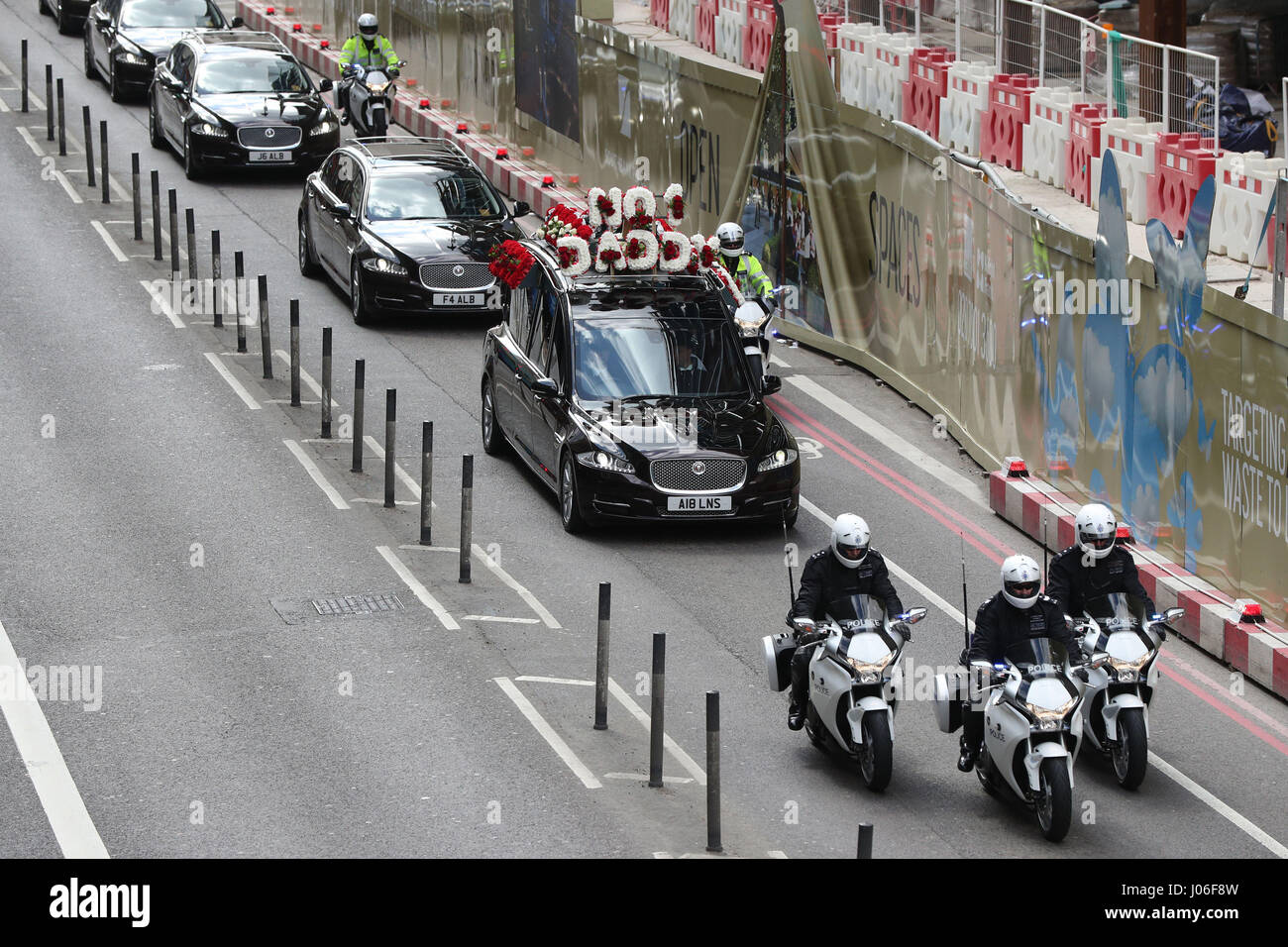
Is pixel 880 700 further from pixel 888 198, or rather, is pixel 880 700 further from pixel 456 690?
pixel 888 198

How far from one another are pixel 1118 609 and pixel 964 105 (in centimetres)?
1309

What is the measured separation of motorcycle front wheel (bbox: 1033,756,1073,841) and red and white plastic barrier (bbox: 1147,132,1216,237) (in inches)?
393

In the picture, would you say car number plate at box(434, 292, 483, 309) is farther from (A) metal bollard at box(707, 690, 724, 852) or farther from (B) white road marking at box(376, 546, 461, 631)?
(A) metal bollard at box(707, 690, 724, 852)

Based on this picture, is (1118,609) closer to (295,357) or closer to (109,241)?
(295,357)

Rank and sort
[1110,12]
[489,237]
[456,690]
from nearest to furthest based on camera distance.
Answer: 1. [456,690]
2. [489,237]
3. [1110,12]

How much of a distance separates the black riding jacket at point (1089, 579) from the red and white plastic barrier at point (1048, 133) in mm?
10734

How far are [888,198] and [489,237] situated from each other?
186 inches

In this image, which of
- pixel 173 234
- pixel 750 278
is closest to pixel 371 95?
pixel 173 234

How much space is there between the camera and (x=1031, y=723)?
12000 mm

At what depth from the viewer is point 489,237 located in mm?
23719

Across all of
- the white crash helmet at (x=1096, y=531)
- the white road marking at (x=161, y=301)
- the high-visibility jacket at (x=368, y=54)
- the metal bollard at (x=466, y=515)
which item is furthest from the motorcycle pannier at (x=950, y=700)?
the high-visibility jacket at (x=368, y=54)

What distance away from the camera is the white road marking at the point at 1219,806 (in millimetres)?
12156

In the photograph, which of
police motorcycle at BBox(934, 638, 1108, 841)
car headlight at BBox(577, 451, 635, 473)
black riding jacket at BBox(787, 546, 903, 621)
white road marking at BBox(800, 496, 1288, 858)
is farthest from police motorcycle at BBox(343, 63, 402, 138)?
police motorcycle at BBox(934, 638, 1108, 841)
